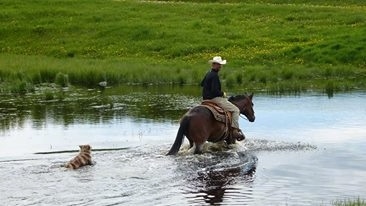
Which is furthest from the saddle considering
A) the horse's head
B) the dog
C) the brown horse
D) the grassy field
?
the grassy field

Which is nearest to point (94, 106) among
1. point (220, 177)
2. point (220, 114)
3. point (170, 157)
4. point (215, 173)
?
point (220, 114)

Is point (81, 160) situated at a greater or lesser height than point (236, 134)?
lesser

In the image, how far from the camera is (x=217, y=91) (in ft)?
69.9

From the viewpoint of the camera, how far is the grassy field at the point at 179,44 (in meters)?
38.6

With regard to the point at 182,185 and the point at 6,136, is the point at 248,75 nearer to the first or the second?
the point at 6,136

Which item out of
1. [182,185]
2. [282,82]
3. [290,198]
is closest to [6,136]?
[182,185]

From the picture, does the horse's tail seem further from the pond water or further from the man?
the man

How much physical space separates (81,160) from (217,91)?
444 cm

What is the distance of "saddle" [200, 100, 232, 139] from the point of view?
2076cm

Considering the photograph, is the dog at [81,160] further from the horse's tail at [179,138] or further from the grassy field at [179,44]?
the grassy field at [179,44]

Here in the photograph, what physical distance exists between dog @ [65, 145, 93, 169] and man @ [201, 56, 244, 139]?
4.06m

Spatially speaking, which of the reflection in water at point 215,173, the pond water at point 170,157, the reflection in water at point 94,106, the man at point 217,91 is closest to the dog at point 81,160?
the pond water at point 170,157

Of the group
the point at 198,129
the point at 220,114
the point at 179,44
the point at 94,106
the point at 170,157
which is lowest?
the point at 170,157

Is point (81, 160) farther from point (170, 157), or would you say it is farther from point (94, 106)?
point (94, 106)
